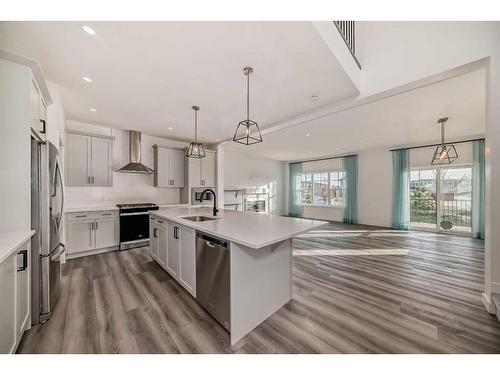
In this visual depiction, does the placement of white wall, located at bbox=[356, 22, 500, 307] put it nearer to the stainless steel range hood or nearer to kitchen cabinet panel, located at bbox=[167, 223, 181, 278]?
kitchen cabinet panel, located at bbox=[167, 223, 181, 278]

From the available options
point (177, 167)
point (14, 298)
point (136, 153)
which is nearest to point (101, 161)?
point (136, 153)

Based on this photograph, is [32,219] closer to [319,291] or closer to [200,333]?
[200,333]

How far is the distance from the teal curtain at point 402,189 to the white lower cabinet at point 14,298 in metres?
7.84

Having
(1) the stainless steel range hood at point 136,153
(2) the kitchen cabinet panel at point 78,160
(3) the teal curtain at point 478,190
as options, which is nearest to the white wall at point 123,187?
(1) the stainless steel range hood at point 136,153

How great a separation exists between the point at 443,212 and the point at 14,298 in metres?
8.30

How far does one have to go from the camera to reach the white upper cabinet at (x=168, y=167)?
15.6 feet

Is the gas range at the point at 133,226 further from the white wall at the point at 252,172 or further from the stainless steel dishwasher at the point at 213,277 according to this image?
the white wall at the point at 252,172

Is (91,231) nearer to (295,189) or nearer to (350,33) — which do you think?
(350,33)

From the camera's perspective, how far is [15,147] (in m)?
1.58

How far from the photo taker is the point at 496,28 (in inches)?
71.6

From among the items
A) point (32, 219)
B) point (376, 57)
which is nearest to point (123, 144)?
point (32, 219)

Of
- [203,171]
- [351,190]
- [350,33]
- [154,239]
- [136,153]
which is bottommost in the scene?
[154,239]

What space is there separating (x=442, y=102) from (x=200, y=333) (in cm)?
450

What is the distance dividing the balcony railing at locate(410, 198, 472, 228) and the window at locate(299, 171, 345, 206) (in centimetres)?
224
